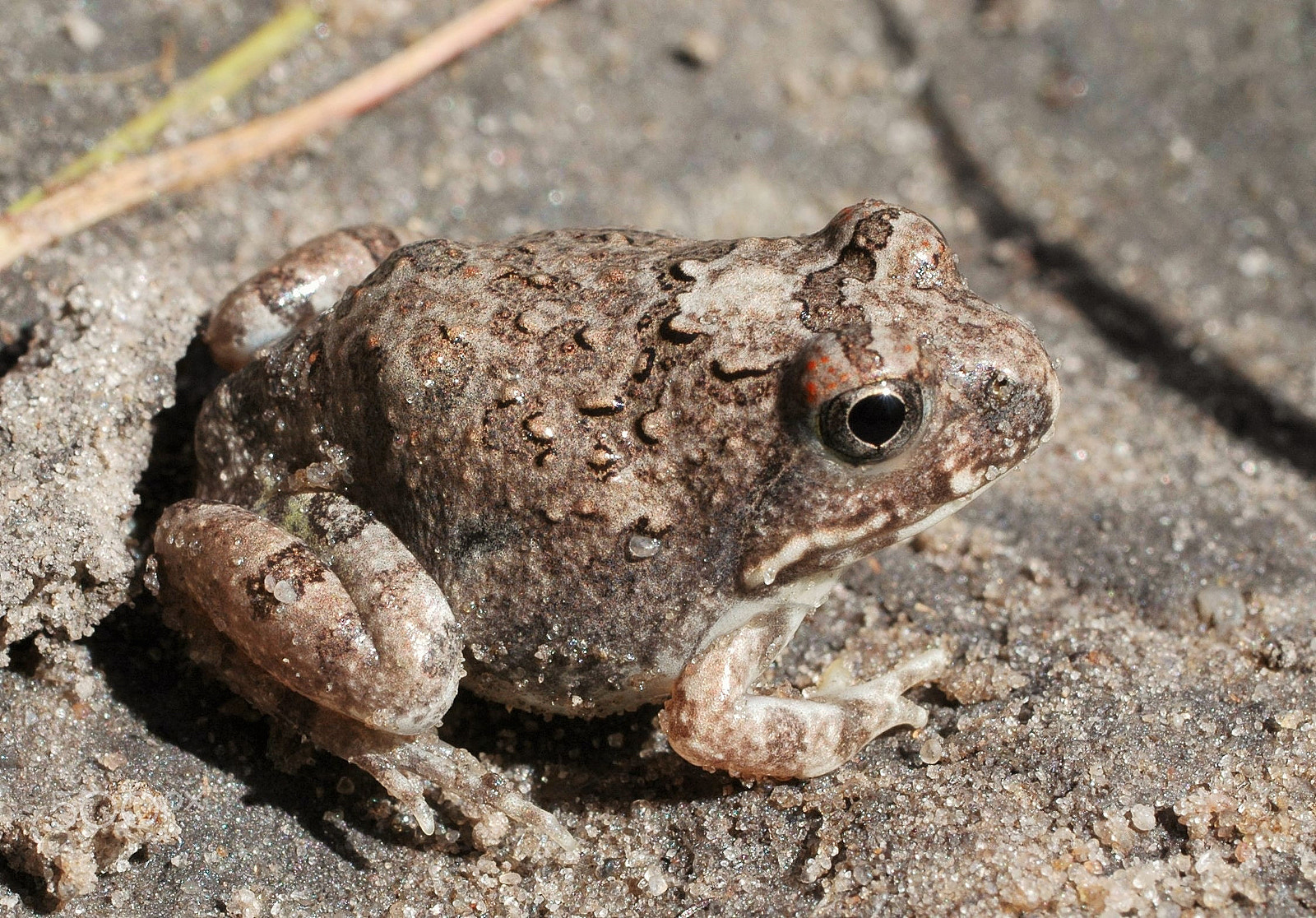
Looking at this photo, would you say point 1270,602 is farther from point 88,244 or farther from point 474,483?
point 88,244

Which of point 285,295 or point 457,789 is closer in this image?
point 457,789

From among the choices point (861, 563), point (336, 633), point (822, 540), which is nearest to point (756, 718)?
point (822, 540)

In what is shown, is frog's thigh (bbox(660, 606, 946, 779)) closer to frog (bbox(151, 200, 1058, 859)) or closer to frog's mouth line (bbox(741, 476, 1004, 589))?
frog (bbox(151, 200, 1058, 859))

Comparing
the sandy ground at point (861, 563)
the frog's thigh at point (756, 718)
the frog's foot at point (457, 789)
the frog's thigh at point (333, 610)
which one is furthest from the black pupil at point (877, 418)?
the frog's foot at point (457, 789)

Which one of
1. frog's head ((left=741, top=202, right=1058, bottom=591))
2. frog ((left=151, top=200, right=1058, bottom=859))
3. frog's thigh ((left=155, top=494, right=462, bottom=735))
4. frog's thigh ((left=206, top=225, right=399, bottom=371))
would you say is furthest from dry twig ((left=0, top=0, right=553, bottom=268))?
Result: frog's head ((left=741, top=202, right=1058, bottom=591))

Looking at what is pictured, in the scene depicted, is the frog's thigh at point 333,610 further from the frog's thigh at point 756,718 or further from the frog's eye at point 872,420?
the frog's eye at point 872,420

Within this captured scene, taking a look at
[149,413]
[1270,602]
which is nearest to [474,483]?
[149,413]

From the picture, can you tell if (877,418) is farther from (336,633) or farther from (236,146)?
(236,146)
